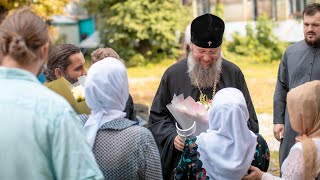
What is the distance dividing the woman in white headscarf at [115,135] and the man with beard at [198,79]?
48.8 inches

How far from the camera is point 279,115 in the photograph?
521cm

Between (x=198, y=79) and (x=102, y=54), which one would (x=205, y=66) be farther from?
(x=102, y=54)

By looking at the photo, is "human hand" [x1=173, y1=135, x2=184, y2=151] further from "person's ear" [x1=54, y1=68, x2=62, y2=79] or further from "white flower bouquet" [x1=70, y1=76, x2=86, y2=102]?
"person's ear" [x1=54, y1=68, x2=62, y2=79]

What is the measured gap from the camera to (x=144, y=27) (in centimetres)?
2292

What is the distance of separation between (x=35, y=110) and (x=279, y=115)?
3.38 meters

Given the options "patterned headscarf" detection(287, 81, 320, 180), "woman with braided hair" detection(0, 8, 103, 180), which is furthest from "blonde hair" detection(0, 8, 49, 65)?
"patterned headscarf" detection(287, 81, 320, 180)

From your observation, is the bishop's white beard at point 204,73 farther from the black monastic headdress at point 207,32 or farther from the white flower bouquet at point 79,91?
the white flower bouquet at point 79,91

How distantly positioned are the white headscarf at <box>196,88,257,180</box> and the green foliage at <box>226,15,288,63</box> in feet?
62.3

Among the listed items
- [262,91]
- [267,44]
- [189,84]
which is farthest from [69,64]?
[267,44]

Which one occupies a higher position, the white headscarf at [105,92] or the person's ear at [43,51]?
the person's ear at [43,51]

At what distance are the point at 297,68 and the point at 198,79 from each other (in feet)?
3.62

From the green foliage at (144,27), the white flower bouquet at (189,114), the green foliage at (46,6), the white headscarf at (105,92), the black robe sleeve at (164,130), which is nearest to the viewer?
the white headscarf at (105,92)

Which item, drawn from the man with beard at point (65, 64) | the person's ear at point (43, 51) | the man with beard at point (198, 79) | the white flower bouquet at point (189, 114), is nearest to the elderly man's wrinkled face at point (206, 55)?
the man with beard at point (198, 79)

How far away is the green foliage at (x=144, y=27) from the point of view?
22828 millimetres
